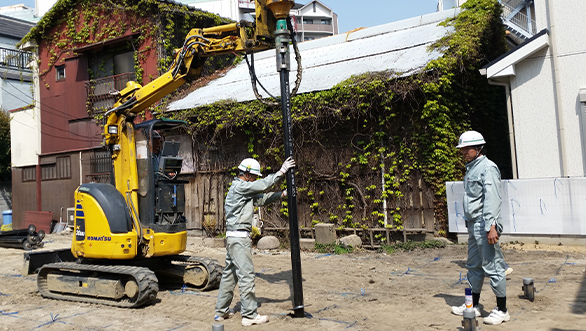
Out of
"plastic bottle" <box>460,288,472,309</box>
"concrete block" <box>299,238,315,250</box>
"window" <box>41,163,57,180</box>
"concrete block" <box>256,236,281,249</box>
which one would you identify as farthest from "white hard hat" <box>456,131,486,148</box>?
"window" <box>41,163,57,180</box>

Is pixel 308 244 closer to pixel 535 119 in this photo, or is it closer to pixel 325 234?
pixel 325 234

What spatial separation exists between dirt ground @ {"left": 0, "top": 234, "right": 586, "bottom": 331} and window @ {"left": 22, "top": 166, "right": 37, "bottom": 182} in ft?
36.2

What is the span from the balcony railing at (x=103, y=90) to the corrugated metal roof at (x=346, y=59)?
123 inches

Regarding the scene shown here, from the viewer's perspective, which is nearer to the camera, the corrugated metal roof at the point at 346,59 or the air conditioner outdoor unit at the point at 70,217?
the corrugated metal roof at the point at 346,59

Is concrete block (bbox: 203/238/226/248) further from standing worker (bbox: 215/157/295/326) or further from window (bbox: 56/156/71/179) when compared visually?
window (bbox: 56/156/71/179)

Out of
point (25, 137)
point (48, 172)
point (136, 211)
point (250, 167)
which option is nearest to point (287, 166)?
point (250, 167)

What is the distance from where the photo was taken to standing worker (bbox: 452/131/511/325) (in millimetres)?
5633

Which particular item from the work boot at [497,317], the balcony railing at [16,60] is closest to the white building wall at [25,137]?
the balcony railing at [16,60]

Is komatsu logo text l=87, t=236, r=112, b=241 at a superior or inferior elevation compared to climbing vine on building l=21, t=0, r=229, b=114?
inferior

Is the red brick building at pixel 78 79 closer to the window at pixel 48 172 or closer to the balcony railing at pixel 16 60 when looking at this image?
the window at pixel 48 172

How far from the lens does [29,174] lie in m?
20.9

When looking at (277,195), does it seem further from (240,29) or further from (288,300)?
(240,29)

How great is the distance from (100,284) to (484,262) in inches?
210

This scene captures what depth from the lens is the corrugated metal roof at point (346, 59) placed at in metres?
13.6
